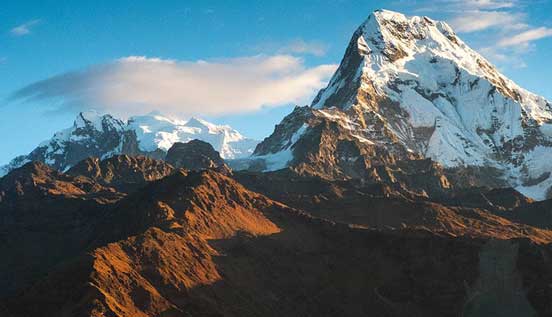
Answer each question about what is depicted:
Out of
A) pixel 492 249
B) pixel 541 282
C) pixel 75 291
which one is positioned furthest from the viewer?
pixel 492 249

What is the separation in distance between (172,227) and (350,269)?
39.9m

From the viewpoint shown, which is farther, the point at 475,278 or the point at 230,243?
the point at 230,243

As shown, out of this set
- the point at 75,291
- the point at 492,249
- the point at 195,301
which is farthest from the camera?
the point at 492,249

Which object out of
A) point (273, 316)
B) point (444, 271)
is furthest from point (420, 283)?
point (273, 316)

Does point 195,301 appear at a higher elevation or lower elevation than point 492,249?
lower

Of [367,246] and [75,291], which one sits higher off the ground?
[367,246]

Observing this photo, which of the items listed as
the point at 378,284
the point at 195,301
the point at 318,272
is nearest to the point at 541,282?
the point at 378,284

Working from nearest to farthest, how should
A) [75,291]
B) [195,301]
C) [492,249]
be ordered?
1. [75,291]
2. [195,301]
3. [492,249]

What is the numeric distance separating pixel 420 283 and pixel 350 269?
1606 centimetres

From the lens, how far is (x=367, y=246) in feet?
650

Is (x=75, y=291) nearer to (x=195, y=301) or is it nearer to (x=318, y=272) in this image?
(x=195, y=301)

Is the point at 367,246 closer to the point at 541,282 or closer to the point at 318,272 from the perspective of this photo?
the point at 318,272

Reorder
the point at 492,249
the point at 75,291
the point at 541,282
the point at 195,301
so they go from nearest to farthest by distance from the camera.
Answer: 1. the point at 75,291
2. the point at 195,301
3. the point at 541,282
4. the point at 492,249

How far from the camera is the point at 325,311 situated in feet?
568
